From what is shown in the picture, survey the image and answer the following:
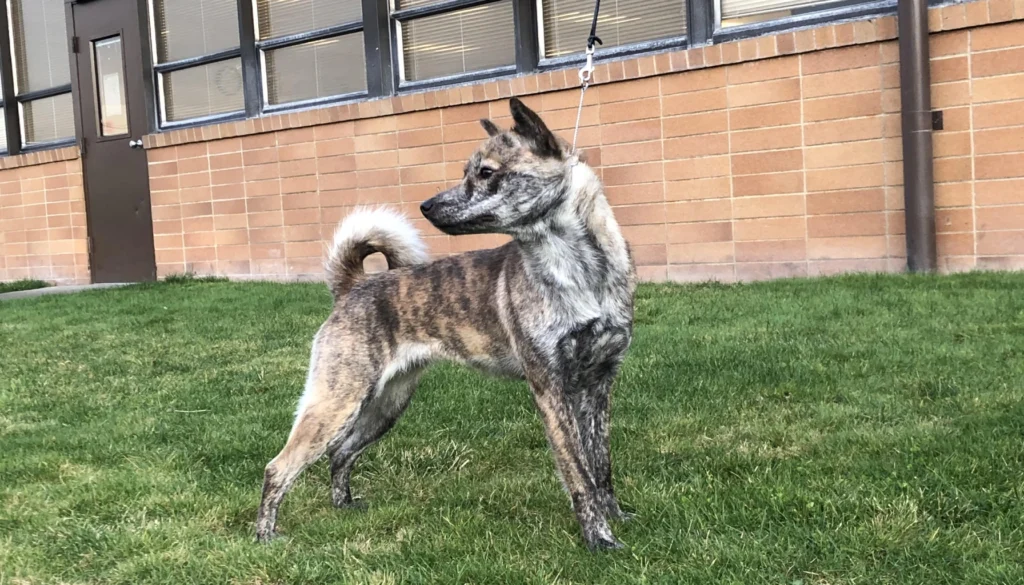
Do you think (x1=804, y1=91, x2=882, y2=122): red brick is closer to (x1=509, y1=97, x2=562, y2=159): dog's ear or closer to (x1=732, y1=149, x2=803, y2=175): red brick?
(x1=732, y1=149, x2=803, y2=175): red brick

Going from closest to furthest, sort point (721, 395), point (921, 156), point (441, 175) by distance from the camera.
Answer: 1. point (721, 395)
2. point (921, 156)
3. point (441, 175)

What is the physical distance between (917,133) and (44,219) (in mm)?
10986

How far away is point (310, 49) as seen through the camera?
9.60 metres

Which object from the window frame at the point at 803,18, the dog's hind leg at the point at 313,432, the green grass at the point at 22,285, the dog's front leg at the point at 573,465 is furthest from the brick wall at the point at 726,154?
the dog's hind leg at the point at 313,432

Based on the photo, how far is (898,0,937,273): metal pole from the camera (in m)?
6.09

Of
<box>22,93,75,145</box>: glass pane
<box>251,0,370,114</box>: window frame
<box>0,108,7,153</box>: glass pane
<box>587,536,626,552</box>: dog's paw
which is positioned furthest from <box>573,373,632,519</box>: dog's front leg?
<box>0,108,7,153</box>: glass pane

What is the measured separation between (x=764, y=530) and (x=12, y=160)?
1257cm

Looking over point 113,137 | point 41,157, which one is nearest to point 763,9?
point 113,137

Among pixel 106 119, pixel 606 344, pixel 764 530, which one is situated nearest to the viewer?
pixel 764 530

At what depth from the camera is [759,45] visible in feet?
22.5

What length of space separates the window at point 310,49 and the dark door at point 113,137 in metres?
2.02

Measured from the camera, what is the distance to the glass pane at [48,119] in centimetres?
1195

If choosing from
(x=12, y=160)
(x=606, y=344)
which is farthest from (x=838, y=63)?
(x=12, y=160)

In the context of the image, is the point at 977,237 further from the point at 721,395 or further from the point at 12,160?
the point at 12,160
